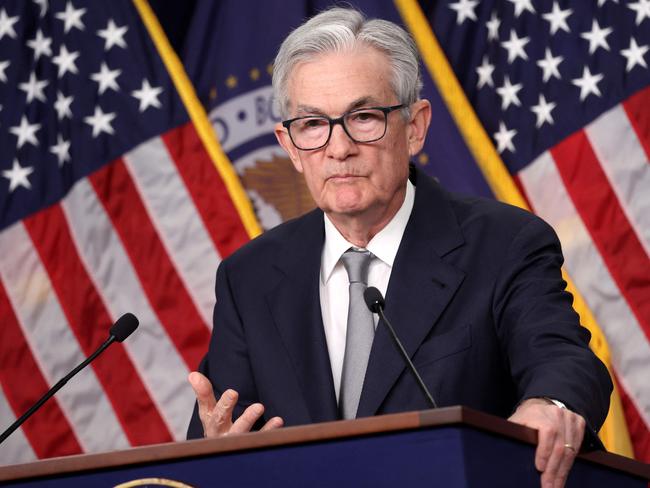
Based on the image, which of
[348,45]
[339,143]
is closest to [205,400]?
[339,143]

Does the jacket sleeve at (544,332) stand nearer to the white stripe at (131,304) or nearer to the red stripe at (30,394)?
the white stripe at (131,304)

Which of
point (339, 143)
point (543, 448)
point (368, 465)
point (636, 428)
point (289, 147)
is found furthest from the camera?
point (636, 428)

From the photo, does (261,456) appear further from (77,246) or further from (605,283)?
(77,246)

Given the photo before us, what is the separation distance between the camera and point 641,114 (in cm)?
388

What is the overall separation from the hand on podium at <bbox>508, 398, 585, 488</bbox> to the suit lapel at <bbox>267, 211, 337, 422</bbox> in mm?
583

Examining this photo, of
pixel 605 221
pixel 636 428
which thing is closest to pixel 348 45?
pixel 605 221

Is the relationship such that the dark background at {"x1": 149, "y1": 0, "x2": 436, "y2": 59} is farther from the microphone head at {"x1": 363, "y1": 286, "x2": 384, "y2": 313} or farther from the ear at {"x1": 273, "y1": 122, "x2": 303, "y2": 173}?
the microphone head at {"x1": 363, "y1": 286, "x2": 384, "y2": 313}

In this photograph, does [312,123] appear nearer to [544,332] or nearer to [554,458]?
[544,332]

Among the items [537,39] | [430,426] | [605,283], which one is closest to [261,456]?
[430,426]

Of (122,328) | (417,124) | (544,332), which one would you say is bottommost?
(544,332)

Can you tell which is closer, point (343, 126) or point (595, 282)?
point (343, 126)

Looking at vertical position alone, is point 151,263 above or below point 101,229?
below

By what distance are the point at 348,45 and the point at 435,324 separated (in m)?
0.66

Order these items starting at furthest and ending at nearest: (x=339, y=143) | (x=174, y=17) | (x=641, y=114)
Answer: (x=174, y=17), (x=641, y=114), (x=339, y=143)
